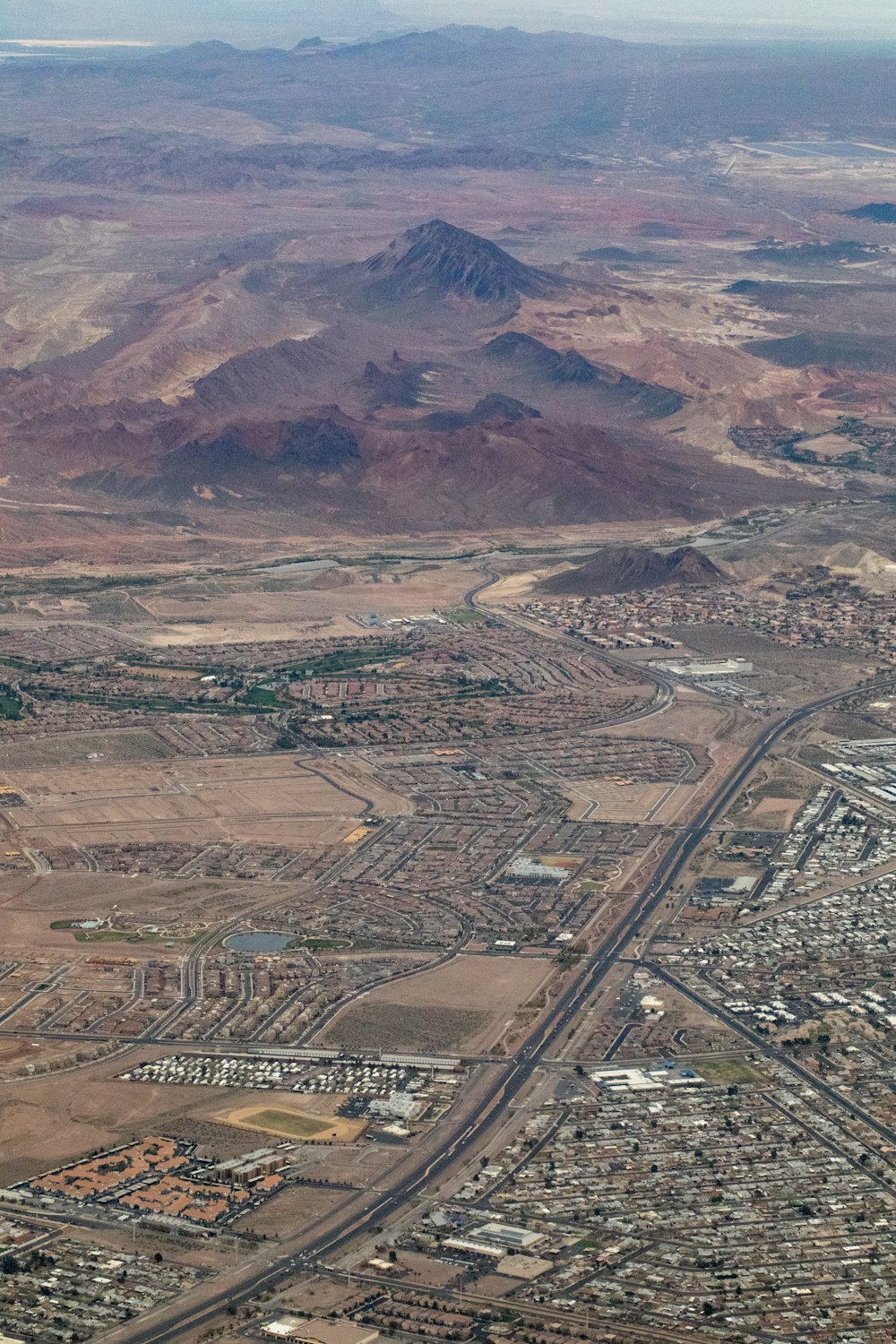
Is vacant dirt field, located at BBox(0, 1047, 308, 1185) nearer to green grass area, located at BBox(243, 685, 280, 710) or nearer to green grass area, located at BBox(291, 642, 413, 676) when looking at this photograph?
green grass area, located at BBox(243, 685, 280, 710)

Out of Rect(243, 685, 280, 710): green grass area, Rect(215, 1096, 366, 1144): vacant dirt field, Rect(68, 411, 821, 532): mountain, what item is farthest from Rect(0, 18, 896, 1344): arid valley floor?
Rect(243, 685, 280, 710): green grass area

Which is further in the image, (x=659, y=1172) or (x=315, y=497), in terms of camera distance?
(x=315, y=497)

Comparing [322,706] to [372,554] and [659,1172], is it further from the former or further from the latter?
[659,1172]

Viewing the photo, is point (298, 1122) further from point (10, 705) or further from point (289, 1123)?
point (10, 705)

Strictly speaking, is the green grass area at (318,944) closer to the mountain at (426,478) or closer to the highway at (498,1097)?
the highway at (498,1097)

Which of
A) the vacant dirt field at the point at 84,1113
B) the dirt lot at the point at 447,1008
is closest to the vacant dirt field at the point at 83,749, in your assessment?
the dirt lot at the point at 447,1008

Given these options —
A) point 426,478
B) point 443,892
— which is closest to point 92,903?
point 443,892

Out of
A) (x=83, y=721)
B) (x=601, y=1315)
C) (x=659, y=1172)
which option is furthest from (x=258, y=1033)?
(x=83, y=721)
